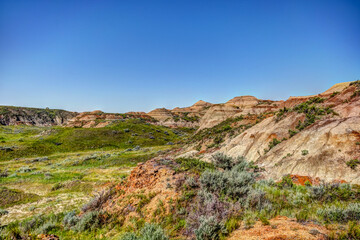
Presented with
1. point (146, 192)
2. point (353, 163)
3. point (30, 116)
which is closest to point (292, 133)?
point (353, 163)

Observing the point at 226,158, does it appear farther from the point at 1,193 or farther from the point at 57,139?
the point at 57,139

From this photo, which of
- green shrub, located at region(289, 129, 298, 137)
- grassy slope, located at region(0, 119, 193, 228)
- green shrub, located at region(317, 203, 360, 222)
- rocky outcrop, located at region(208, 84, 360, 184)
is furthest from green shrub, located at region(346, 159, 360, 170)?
grassy slope, located at region(0, 119, 193, 228)

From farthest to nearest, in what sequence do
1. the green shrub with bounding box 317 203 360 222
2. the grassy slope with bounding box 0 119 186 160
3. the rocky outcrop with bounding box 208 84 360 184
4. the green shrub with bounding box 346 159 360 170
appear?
the grassy slope with bounding box 0 119 186 160
the rocky outcrop with bounding box 208 84 360 184
the green shrub with bounding box 346 159 360 170
the green shrub with bounding box 317 203 360 222

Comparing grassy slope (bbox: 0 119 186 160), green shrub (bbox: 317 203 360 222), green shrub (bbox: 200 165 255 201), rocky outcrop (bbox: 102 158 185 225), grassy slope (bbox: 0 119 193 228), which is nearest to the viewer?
green shrub (bbox: 317 203 360 222)

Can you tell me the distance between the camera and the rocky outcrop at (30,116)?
8898 centimetres

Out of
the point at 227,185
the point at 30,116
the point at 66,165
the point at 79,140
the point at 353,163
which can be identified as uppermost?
the point at 30,116

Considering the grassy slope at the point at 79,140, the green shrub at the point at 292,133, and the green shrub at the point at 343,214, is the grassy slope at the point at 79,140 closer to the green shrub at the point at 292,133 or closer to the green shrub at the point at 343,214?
the green shrub at the point at 292,133

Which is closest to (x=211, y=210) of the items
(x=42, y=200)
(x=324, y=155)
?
(x=324, y=155)

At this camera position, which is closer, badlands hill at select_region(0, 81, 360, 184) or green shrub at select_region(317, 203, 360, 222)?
green shrub at select_region(317, 203, 360, 222)

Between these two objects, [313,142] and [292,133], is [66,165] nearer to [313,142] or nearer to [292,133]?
[292,133]

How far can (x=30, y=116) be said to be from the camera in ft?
327

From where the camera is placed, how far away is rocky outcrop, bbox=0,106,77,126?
3503 inches

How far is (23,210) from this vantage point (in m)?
11.8

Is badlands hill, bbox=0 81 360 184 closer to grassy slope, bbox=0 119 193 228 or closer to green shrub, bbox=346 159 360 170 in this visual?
green shrub, bbox=346 159 360 170
